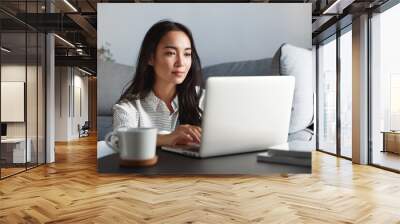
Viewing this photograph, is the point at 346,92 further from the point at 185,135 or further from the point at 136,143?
the point at 136,143

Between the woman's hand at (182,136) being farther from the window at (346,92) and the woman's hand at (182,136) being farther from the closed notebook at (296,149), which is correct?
the window at (346,92)

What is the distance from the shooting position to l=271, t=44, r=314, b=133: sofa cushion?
4.67 metres

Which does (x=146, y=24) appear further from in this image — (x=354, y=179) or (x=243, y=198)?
(x=354, y=179)

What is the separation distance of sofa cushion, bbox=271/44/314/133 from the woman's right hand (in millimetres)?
1230

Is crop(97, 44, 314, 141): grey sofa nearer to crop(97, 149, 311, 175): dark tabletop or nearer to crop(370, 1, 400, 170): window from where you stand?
crop(97, 149, 311, 175): dark tabletop

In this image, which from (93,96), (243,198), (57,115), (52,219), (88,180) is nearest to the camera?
(52,219)

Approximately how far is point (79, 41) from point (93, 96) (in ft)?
26.6

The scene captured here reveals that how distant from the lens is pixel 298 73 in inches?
184

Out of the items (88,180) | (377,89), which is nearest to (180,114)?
(88,180)

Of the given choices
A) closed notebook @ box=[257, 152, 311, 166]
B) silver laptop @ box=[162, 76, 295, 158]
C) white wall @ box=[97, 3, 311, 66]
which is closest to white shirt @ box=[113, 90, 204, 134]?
silver laptop @ box=[162, 76, 295, 158]

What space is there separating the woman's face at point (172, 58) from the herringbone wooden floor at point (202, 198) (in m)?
1.28

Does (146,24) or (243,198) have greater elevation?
(146,24)

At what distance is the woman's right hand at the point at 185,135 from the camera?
13.7 ft

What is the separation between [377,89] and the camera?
6531 mm
